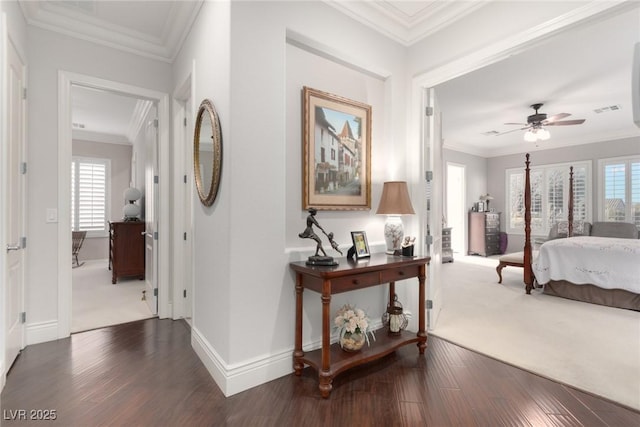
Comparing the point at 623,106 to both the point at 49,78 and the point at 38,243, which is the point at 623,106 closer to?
the point at 49,78

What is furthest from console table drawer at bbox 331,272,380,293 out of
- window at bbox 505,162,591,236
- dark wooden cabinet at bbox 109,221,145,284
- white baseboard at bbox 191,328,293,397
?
window at bbox 505,162,591,236

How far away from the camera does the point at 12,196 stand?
2252 millimetres

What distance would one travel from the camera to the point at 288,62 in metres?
2.37

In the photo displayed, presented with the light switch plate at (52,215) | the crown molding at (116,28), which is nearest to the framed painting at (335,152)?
the crown molding at (116,28)

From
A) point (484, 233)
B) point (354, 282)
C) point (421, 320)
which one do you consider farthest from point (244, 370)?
point (484, 233)

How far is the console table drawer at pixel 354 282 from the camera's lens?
2035mm

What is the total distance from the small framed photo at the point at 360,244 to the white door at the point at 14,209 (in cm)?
234

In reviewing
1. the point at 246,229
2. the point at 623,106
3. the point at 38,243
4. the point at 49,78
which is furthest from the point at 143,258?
the point at 623,106

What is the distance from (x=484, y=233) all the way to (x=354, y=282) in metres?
6.80

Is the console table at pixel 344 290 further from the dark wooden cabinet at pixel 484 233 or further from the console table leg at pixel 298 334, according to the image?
the dark wooden cabinet at pixel 484 233

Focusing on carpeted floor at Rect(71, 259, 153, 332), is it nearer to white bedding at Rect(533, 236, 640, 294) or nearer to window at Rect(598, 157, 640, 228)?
white bedding at Rect(533, 236, 640, 294)

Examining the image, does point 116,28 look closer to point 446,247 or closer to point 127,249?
point 127,249

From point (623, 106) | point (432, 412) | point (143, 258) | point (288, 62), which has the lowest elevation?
point (432, 412)

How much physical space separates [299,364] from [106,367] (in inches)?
55.8
